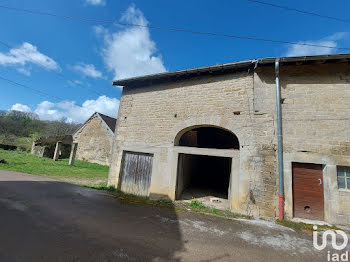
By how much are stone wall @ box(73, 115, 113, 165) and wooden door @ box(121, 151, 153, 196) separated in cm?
1009

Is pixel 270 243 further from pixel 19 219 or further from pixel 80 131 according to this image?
pixel 80 131

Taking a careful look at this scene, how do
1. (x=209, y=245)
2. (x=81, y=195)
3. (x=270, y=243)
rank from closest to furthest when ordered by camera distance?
(x=209, y=245)
(x=270, y=243)
(x=81, y=195)

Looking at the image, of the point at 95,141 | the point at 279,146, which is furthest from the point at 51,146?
the point at 279,146

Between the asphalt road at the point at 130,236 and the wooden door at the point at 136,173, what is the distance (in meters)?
1.57

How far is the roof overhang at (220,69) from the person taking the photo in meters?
4.78

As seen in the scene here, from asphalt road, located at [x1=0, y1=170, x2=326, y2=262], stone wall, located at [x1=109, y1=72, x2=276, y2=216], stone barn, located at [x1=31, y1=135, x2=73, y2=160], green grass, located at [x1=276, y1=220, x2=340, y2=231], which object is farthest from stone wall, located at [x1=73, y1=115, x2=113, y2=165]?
green grass, located at [x1=276, y1=220, x2=340, y2=231]

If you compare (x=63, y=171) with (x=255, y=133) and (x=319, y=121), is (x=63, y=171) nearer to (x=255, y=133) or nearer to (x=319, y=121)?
(x=255, y=133)

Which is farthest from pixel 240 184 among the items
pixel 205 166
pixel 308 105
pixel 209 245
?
pixel 205 166

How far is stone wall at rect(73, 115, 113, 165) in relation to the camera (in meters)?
16.5

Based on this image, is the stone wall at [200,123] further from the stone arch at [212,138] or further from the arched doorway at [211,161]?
the stone arch at [212,138]

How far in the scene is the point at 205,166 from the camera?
33.6 feet

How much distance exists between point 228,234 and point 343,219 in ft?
11.5

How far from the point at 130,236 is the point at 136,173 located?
369cm

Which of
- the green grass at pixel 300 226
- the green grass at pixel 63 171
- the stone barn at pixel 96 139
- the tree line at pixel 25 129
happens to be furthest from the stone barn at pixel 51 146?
the green grass at pixel 300 226
